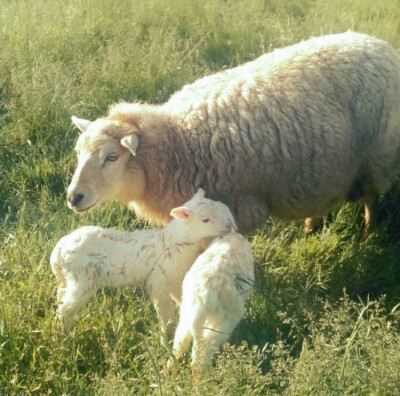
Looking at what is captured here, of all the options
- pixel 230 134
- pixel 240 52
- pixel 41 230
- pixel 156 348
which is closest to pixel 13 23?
pixel 240 52

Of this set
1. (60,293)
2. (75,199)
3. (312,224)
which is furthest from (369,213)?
(60,293)

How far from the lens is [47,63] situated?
7.39 meters

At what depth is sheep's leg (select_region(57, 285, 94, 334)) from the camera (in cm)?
451

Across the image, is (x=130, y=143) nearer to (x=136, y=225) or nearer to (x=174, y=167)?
(x=174, y=167)

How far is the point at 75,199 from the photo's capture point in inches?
193

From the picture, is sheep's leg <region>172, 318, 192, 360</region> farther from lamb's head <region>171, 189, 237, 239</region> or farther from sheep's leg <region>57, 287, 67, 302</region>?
sheep's leg <region>57, 287, 67, 302</region>

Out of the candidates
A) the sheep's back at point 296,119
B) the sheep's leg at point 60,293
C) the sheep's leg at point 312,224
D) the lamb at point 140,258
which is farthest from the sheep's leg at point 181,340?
the sheep's leg at point 312,224

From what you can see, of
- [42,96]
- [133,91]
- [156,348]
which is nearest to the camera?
[156,348]

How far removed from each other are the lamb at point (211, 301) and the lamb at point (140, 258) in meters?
0.30

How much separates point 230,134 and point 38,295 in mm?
1590

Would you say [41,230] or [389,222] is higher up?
[41,230]

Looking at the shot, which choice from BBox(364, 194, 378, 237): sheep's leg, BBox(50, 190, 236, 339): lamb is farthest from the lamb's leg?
BBox(364, 194, 378, 237): sheep's leg

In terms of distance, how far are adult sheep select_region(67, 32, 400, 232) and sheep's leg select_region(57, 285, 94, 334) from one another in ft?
2.08

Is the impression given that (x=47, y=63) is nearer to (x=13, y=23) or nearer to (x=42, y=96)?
(x=42, y=96)
